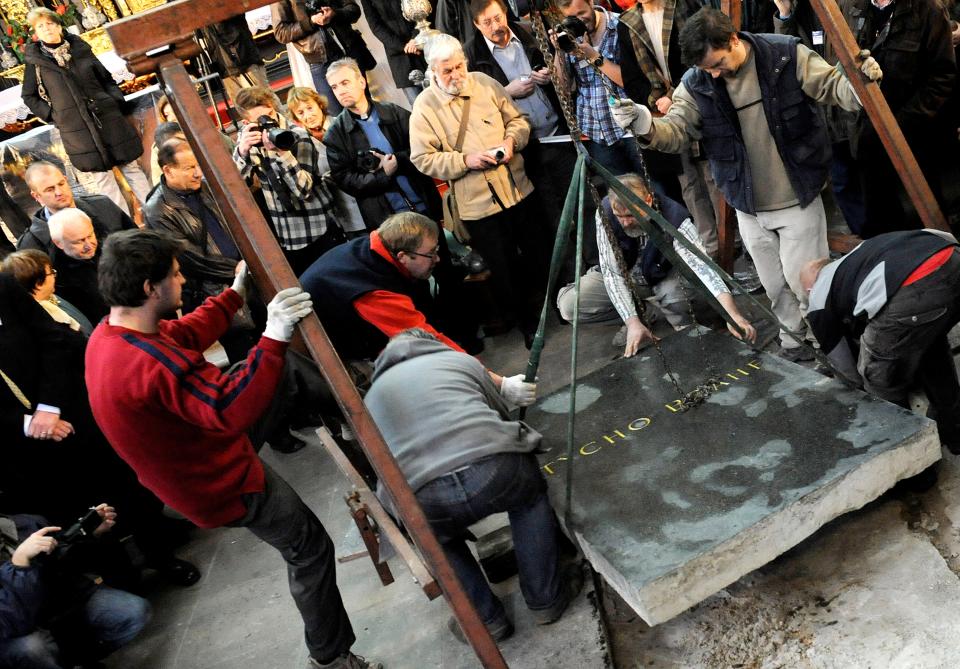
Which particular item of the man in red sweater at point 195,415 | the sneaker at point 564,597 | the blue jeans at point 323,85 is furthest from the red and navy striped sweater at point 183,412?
the blue jeans at point 323,85

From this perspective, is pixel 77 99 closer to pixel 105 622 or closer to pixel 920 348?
pixel 105 622

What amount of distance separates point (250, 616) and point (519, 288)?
2.88 m

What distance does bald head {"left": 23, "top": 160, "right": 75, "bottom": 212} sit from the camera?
226 inches

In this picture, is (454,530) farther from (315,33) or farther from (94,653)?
(315,33)

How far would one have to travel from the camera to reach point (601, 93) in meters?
5.87

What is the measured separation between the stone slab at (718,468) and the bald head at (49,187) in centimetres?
337

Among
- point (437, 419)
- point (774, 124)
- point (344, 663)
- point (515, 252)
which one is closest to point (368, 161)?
point (515, 252)

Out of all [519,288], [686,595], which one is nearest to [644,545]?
[686,595]

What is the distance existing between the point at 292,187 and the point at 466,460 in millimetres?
2913

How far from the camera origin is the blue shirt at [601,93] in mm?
5867

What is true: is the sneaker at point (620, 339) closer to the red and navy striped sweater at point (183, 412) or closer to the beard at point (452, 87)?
the beard at point (452, 87)

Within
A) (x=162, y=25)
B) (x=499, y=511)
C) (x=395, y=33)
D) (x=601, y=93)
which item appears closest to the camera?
(x=162, y=25)

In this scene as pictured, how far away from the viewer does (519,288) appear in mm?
6508

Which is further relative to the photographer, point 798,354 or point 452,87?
point 452,87
